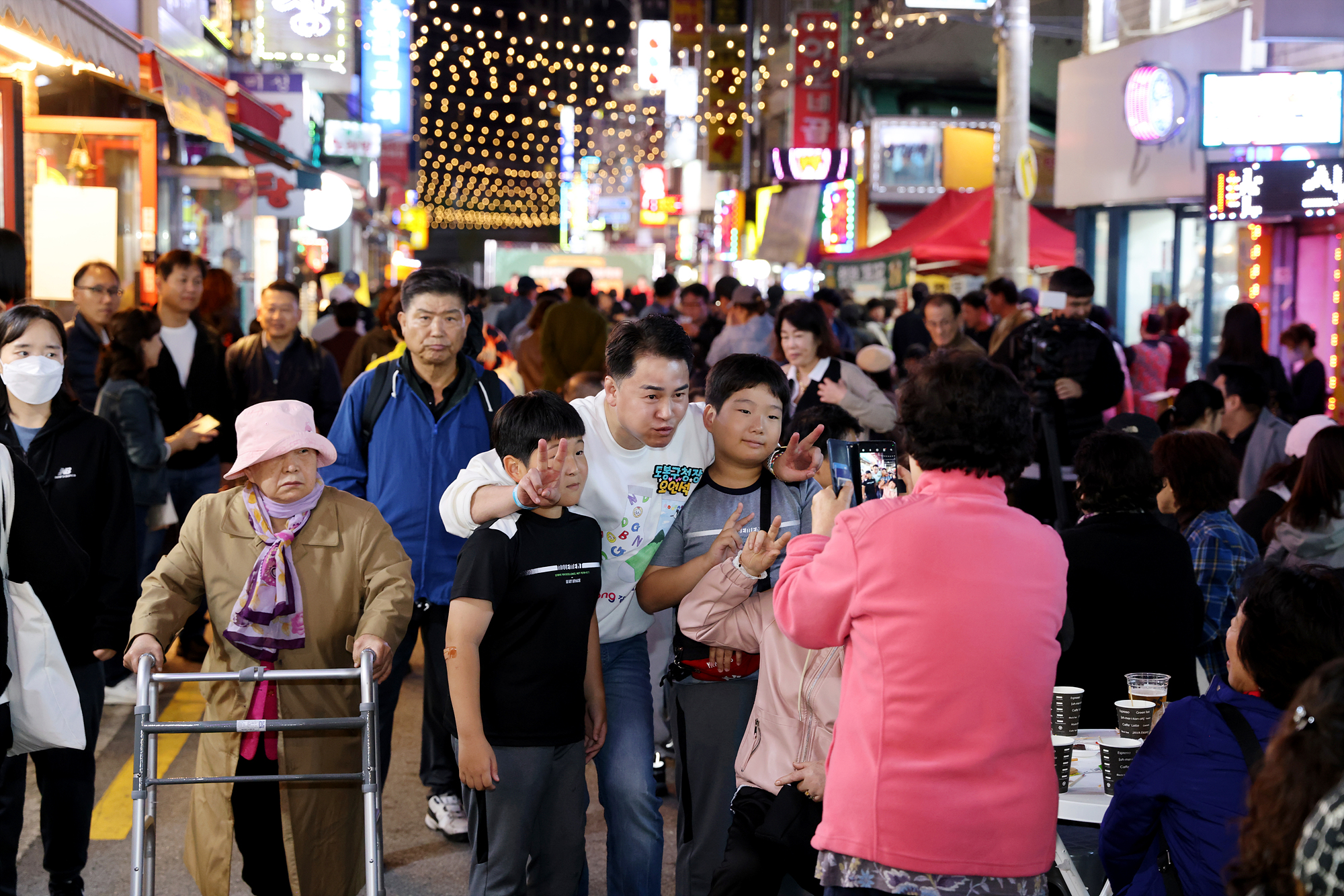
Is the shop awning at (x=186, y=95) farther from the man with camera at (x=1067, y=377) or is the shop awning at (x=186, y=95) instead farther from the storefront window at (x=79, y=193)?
the man with camera at (x=1067, y=377)

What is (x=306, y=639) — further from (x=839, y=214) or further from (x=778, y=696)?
(x=839, y=214)

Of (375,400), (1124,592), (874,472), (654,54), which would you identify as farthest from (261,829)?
(654,54)

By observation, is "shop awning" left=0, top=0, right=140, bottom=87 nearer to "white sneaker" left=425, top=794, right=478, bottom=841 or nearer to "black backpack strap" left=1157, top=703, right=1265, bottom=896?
"white sneaker" left=425, top=794, right=478, bottom=841

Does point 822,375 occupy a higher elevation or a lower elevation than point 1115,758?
higher

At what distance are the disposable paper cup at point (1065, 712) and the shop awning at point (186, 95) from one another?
9328 mm

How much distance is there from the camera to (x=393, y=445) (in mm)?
4855

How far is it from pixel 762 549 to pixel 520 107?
66249mm

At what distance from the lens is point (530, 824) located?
3666 mm

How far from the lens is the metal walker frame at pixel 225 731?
3.29 meters

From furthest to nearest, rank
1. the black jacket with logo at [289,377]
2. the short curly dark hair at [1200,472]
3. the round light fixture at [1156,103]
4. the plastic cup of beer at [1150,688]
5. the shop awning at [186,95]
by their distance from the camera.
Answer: the round light fixture at [1156,103], the shop awning at [186,95], the black jacket with logo at [289,377], the short curly dark hair at [1200,472], the plastic cup of beer at [1150,688]

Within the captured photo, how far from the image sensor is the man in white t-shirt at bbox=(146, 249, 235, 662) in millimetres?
7520

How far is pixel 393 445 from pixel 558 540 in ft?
4.69

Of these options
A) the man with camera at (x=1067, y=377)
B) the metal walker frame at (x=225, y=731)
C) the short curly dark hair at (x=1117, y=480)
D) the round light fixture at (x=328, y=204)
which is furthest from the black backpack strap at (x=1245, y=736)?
the round light fixture at (x=328, y=204)

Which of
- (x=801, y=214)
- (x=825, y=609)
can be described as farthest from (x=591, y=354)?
(x=801, y=214)
